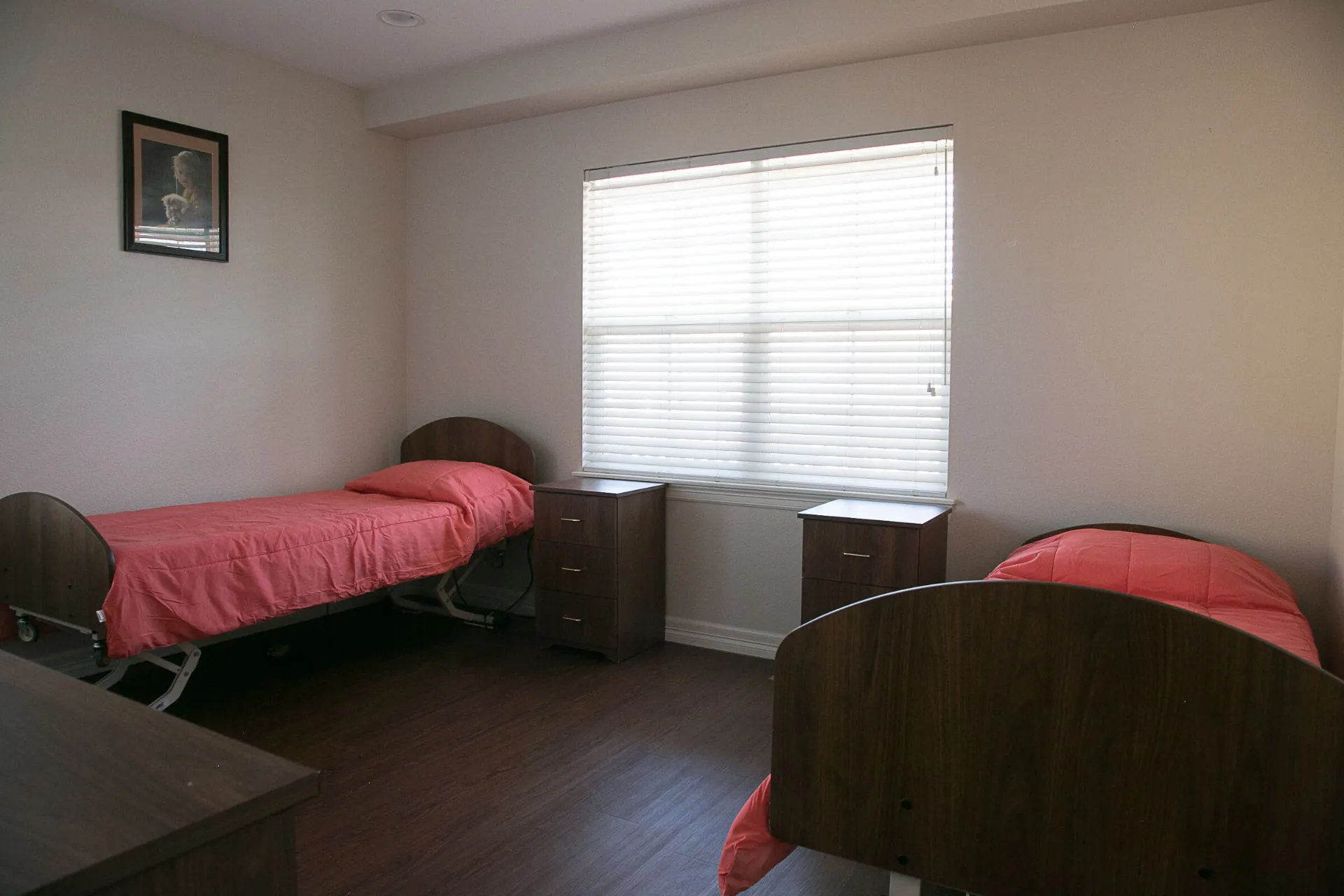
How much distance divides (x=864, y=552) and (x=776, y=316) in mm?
1172

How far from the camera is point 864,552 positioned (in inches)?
121

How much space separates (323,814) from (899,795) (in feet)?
5.72

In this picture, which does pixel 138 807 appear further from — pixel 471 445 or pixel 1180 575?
pixel 471 445

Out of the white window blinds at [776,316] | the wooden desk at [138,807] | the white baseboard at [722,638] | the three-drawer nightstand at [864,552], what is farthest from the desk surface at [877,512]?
the wooden desk at [138,807]

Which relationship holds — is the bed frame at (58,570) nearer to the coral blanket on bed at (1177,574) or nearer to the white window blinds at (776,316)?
the white window blinds at (776,316)

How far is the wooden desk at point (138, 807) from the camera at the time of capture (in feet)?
2.57

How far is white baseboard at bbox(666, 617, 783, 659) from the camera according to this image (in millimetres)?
3811

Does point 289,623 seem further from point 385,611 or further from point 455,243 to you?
point 455,243

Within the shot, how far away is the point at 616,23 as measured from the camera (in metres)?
3.60

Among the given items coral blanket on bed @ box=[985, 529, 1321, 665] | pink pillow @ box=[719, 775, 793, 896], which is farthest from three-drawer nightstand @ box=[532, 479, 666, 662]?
pink pillow @ box=[719, 775, 793, 896]

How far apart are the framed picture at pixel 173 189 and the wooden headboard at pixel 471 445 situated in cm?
128

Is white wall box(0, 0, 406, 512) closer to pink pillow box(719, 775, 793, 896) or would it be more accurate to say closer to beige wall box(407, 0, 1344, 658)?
beige wall box(407, 0, 1344, 658)

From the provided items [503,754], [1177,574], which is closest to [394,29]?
[503,754]

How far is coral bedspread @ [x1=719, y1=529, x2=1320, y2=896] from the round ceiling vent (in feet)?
10.0
